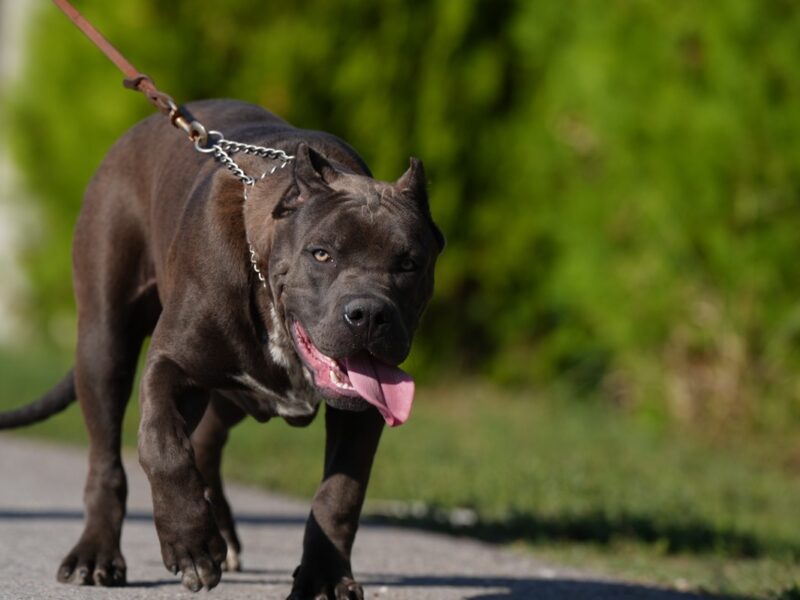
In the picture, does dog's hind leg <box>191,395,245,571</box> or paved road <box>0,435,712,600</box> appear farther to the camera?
dog's hind leg <box>191,395,245,571</box>

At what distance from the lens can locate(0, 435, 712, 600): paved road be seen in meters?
5.20

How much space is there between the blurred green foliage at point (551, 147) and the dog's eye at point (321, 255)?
6.16 m

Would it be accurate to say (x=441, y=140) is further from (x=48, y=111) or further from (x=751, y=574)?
(x=751, y=574)

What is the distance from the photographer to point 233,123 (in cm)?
561

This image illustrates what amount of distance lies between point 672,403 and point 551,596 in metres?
5.70

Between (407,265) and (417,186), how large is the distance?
33cm

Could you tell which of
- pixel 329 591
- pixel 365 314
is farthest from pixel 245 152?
pixel 329 591

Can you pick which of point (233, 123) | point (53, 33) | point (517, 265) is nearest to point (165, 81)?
point (53, 33)

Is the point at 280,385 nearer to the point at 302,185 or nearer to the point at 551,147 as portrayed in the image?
the point at 302,185

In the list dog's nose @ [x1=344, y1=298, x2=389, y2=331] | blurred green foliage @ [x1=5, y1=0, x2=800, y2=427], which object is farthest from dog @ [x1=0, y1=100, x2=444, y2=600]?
blurred green foliage @ [x1=5, y1=0, x2=800, y2=427]

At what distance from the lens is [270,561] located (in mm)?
6047

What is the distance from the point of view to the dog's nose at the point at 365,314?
4.28 metres

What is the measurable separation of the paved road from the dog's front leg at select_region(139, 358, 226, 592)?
601mm

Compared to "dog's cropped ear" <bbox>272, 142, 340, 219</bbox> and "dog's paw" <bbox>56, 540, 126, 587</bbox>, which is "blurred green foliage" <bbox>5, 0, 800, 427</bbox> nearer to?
"dog's cropped ear" <bbox>272, 142, 340, 219</bbox>
